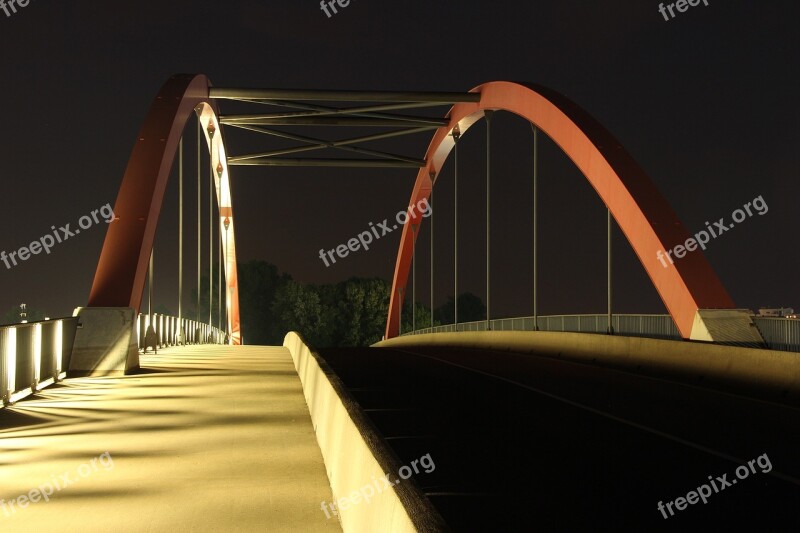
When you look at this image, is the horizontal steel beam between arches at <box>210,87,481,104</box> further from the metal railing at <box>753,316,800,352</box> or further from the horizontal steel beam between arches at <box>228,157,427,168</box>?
the metal railing at <box>753,316,800,352</box>

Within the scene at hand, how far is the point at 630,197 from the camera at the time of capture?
985 inches

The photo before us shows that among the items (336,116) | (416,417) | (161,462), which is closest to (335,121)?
(336,116)

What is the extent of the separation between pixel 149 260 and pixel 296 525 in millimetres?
15956

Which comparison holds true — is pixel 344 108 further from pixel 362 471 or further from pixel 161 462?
pixel 362 471

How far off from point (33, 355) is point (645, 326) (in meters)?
18.0

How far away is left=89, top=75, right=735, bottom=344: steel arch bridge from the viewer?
2166 cm

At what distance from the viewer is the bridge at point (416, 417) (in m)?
7.61

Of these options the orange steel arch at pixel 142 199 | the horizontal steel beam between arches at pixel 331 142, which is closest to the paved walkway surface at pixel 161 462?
the orange steel arch at pixel 142 199

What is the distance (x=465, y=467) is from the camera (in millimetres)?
8992

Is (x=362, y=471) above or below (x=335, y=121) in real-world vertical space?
below

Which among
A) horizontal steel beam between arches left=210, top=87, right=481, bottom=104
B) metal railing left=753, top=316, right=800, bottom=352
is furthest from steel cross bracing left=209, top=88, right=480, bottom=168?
metal railing left=753, top=316, right=800, bottom=352

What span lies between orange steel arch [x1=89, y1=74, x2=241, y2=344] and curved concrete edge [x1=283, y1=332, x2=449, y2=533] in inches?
402

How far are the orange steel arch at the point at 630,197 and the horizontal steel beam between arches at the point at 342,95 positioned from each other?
347 cm

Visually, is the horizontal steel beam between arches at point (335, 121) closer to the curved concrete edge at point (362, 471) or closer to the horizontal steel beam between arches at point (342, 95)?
the horizontal steel beam between arches at point (342, 95)
